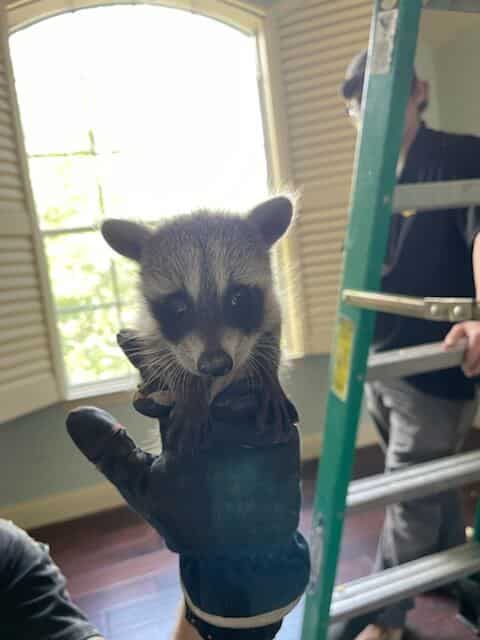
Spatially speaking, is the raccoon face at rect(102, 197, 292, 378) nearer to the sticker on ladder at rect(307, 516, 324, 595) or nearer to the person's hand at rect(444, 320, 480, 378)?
the person's hand at rect(444, 320, 480, 378)

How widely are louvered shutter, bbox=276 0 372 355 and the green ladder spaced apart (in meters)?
1.31

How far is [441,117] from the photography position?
2.71 m

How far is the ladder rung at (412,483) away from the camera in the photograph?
1049 mm

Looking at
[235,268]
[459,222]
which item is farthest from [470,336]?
[459,222]

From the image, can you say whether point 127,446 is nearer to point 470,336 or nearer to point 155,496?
point 155,496

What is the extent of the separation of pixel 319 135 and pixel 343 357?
5.69ft

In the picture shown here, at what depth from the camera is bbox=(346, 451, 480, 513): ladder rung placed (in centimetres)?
105

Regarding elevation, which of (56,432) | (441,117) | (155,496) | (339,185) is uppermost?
(441,117)

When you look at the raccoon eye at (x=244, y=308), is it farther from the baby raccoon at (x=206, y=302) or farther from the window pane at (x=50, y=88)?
the window pane at (x=50, y=88)

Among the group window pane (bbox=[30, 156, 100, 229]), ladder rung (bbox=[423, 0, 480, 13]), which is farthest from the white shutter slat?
ladder rung (bbox=[423, 0, 480, 13])

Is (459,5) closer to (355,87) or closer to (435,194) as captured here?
(435,194)

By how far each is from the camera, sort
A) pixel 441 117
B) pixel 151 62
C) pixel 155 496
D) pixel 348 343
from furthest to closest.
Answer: pixel 441 117, pixel 151 62, pixel 348 343, pixel 155 496

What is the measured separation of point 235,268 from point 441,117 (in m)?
2.42

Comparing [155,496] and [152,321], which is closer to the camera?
[155,496]
